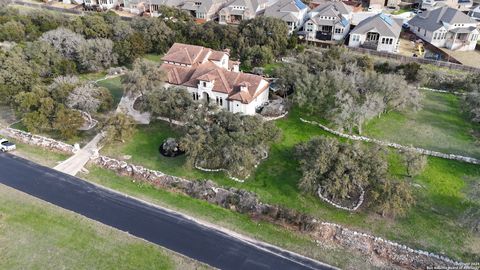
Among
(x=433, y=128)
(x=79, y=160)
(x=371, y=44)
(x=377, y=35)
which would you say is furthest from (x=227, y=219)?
(x=377, y=35)

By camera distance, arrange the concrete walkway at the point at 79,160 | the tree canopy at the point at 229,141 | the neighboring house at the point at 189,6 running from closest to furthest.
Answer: the tree canopy at the point at 229,141 < the concrete walkway at the point at 79,160 < the neighboring house at the point at 189,6

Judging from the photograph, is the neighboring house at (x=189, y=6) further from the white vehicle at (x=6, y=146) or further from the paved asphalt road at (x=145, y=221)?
the paved asphalt road at (x=145, y=221)

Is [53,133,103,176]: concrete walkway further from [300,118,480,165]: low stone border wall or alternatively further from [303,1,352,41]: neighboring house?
[303,1,352,41]: neighboring house

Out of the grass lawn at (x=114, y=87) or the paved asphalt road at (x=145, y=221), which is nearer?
the paved asphalt road at (x=145, y=221)

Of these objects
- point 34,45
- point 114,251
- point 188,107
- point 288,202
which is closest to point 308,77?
point 188,107

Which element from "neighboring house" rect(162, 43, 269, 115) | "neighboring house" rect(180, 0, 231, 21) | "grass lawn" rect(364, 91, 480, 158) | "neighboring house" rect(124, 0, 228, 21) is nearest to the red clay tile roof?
"neighboring house" rect(162, 43, 269, 115)

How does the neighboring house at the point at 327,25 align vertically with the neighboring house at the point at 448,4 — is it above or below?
below

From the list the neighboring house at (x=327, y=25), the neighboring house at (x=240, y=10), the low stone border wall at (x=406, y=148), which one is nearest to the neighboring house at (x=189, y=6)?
the neighboring house at (x=240, y=10)
